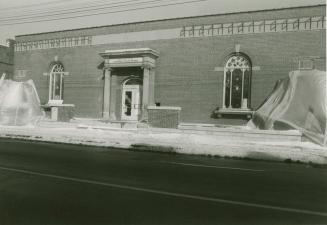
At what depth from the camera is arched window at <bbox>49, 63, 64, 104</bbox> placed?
25.0 meters

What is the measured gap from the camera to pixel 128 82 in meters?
22.6

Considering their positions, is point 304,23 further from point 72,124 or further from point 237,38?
point 72,124

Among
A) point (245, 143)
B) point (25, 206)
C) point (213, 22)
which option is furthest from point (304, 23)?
point (25, 206)

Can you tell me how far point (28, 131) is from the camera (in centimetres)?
1744

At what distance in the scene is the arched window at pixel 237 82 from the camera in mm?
19219

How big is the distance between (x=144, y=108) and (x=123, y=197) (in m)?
15.1

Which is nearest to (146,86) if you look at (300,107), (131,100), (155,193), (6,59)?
(131,100)

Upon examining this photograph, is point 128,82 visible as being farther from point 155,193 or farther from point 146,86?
point 155,193

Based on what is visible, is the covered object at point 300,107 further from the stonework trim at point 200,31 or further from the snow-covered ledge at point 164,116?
the snow-covered ledge at point 164,116

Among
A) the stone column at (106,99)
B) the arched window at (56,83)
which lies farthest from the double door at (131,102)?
the arched window at (56,83)

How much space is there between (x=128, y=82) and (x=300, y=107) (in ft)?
37.0

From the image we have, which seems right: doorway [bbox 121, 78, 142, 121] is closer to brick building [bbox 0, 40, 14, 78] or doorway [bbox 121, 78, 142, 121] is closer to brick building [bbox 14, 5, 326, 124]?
brick building [bbox 14, 5, 326, 124]

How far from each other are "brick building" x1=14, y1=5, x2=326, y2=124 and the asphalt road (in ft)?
31.1

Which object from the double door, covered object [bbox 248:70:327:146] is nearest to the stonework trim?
the double door
